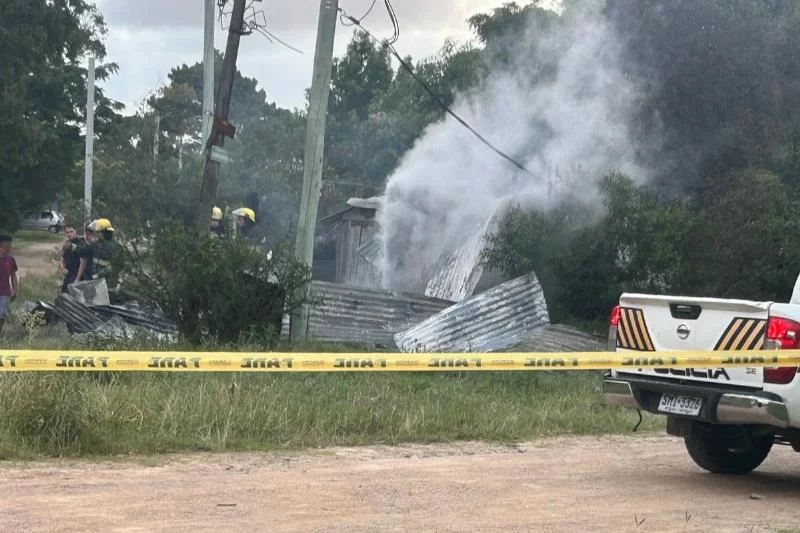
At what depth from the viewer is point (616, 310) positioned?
29.8ft

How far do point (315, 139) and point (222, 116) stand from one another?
145 centimetres

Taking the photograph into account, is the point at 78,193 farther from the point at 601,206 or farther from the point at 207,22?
the point at 601,206

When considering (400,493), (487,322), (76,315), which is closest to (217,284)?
(76,315)

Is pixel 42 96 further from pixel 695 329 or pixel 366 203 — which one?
pixel 695 329

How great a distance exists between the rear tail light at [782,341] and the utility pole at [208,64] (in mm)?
16100

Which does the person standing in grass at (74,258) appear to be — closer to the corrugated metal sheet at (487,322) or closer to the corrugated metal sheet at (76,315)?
the corrugated metal sheet at (76,315)

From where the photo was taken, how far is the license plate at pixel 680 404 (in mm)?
8297

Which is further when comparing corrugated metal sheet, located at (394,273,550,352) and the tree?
the tree

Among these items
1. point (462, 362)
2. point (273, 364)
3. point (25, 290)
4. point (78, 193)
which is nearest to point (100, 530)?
point (273, 364)

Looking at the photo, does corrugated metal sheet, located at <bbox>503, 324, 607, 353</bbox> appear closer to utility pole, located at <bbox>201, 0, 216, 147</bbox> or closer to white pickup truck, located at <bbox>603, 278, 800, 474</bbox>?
white pickup truck, located at <bbox>603, 278, 800, 474</bbox>

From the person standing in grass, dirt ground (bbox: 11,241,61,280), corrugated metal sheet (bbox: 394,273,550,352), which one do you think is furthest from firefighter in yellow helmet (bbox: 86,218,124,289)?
dirt ground (bbox: 11,241,61,280)

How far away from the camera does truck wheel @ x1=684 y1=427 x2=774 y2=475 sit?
9180mm

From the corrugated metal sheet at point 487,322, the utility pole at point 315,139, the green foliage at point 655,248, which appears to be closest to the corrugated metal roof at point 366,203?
the green foliage at point 655,248

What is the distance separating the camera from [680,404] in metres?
8.42
